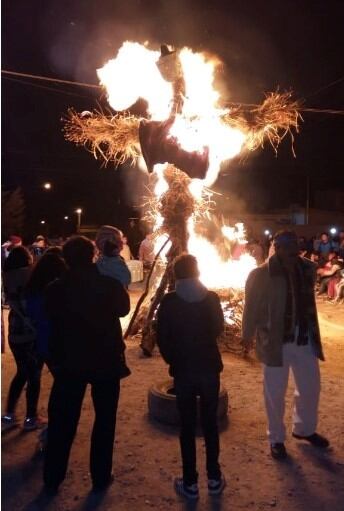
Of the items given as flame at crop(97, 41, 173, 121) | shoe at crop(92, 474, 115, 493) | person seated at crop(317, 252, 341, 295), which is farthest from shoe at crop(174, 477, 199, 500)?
person seated at crop(317, 252, 341, 295)

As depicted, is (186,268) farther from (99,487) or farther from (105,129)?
(105,129)

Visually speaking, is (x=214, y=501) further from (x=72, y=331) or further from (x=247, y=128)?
(x=247, y=128)

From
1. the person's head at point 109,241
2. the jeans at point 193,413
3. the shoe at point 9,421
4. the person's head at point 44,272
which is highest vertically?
the person's head at point 109,241

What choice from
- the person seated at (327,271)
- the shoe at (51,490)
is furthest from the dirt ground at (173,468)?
the person seated at (327,271)

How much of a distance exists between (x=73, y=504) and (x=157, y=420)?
1.56 m

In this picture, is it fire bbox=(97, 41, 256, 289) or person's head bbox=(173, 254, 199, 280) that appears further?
fire bbox=(97, 41, 256, 289)

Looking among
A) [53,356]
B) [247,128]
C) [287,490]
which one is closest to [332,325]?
[247,128]

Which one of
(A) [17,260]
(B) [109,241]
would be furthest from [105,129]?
(A) [17,260]

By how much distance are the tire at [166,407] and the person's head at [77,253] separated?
1864mm

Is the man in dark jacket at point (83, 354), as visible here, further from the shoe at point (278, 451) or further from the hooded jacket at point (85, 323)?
the shoe at point (278, 451)

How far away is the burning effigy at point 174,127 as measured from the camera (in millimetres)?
6203

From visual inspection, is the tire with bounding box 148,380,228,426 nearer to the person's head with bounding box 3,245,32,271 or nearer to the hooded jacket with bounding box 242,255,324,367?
the hooded jacket with bounding box 242,255,324,367

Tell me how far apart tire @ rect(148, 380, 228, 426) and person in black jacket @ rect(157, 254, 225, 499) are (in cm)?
114

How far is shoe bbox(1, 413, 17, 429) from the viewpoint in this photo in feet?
16.2
